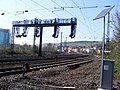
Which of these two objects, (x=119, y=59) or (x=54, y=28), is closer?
(x=119, y=59)

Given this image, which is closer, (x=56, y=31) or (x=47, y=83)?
(x=47, y=83)

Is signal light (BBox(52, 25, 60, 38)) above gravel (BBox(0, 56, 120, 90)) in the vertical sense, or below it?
above

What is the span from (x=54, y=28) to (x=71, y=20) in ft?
16.0

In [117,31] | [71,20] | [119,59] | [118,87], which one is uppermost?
[71,20]

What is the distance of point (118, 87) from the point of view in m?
13.0

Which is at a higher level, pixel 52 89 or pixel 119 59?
pixel 119 59

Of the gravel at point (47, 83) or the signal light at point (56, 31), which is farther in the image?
the signal light at point (56, 31)

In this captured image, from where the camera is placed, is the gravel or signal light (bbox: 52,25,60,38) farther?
signal light (bbox: 52,25,60,38)

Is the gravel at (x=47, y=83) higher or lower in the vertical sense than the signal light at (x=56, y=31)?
lower

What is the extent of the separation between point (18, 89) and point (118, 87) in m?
4.77

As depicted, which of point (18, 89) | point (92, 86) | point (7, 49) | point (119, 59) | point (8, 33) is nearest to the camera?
point (18, 89)

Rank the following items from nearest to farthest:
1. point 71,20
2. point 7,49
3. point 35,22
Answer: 1. point 71,20
2. point 35,22
3. point 7,49

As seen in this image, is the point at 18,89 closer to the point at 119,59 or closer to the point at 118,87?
the point at 118,87

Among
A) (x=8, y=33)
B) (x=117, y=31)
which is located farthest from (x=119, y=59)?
(x=8, y=33)
